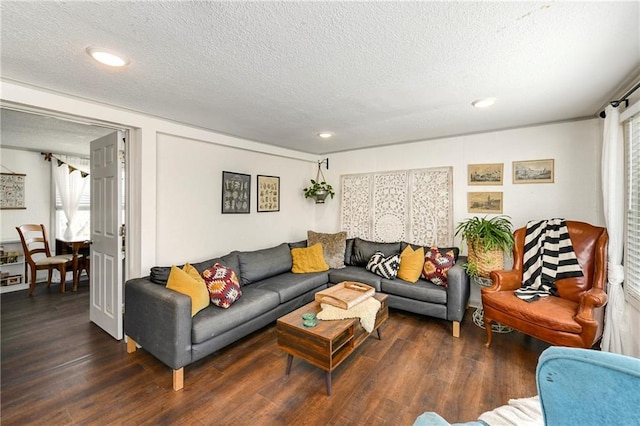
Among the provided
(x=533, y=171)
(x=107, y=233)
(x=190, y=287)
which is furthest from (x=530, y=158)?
(x=107, y=233)

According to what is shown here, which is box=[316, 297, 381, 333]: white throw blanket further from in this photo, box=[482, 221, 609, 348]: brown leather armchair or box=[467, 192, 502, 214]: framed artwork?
box=[467, 192, 502, 214]: framed artwork

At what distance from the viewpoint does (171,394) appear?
6.18 ft

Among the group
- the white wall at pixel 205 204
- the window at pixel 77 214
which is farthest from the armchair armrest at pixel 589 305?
the window at pixel 77 214

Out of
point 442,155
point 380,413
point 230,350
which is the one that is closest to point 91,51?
point 230,350

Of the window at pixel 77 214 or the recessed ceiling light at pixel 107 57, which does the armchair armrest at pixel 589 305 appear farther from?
the window at pixel 77 214

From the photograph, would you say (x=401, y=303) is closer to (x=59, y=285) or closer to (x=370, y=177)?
(x=370, y=177)

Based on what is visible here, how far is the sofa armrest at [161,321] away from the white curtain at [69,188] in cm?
368

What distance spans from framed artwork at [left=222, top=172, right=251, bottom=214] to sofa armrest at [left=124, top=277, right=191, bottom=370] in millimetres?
1398

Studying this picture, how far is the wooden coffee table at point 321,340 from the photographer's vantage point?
6.15 feet

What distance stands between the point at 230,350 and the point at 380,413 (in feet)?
4.81

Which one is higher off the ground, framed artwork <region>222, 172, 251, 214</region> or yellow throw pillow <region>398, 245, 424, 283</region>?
framed artwork <region>222, 172, 251, 214</region>

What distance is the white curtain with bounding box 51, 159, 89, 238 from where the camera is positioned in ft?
14.9

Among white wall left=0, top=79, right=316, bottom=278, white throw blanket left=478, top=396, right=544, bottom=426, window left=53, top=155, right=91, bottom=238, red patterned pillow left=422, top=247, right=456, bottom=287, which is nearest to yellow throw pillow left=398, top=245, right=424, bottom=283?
red patterned pillow left=422, top=247, right=456, bottom=287

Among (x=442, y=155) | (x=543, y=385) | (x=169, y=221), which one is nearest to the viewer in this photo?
(x=543, y=385)
